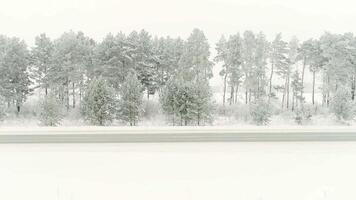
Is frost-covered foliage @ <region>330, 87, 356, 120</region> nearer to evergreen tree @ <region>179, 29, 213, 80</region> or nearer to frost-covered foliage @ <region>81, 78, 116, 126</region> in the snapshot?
evergreen tree @ <region>179, 29, 213, 80</region>

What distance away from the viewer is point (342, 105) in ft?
6.57

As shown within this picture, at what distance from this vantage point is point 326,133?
2.00 meters

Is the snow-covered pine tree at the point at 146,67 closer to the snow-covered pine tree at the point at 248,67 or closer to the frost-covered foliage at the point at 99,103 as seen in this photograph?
the frost-covered foliage at the point at 99,103

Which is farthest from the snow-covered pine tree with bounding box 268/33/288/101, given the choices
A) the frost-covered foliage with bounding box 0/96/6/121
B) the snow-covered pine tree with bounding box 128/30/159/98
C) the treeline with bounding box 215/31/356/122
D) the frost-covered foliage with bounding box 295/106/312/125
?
the frost-covered foliage with bounding box 0/96/6/121

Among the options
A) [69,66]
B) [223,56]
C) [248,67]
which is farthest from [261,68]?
[69,66]

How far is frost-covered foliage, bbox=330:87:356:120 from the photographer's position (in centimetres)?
199

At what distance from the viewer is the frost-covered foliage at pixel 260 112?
2005 mm

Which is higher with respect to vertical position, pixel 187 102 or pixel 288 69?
pixel 288 69

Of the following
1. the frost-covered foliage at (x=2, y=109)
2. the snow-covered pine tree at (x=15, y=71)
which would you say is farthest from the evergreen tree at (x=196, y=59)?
the frost-covered foliage at (x=2, y=109)

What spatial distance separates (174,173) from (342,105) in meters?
0.81

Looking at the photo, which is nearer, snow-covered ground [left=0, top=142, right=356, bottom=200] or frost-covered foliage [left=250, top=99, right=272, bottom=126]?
snow-covered ground [left=0, top=142, right=356, bottom=200]

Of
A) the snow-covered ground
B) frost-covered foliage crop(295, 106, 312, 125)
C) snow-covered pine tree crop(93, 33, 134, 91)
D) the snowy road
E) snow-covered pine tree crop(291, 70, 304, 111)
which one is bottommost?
the snow-covered ground

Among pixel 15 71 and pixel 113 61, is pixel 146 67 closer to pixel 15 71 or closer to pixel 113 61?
pixel 113 61

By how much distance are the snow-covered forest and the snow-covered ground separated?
0.14 m
